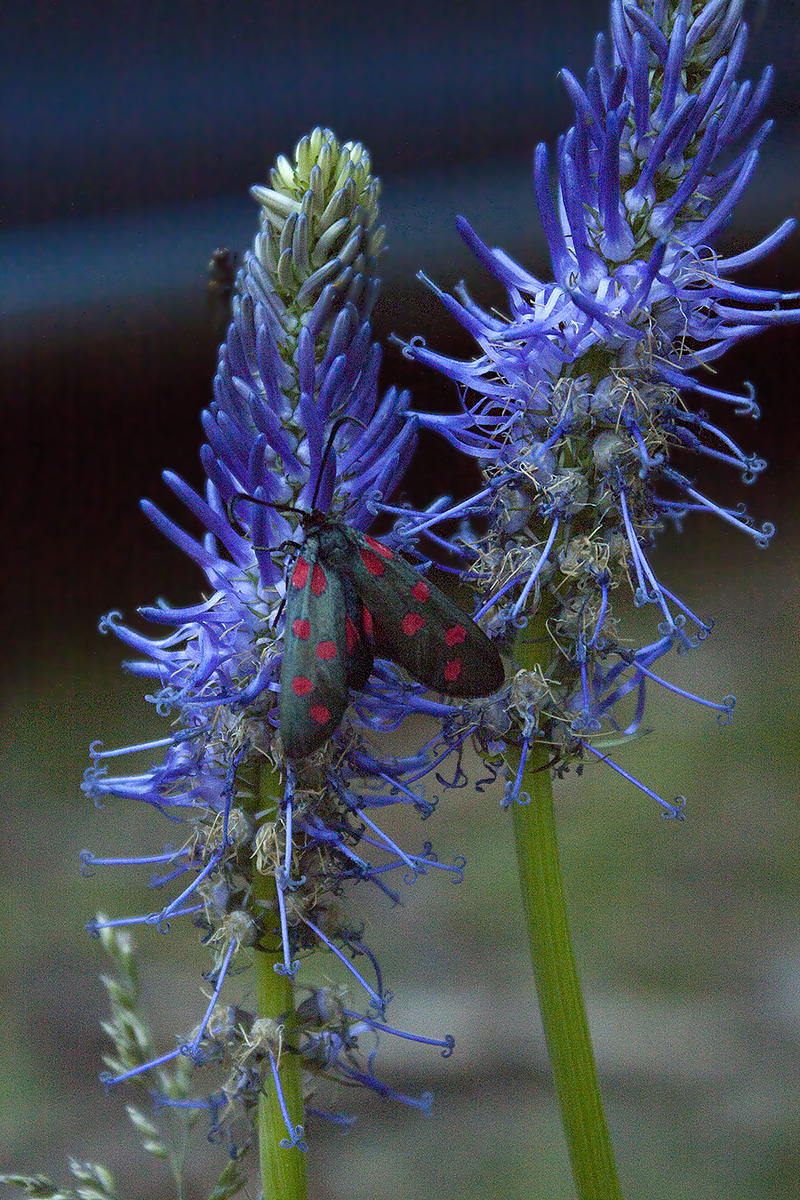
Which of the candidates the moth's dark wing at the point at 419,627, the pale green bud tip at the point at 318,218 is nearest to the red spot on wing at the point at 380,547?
the moth's dark wing at the point at 419,627

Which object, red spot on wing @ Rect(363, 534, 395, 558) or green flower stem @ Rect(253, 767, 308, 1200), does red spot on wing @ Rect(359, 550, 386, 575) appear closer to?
red spot on wing @ Rect(363, 534, 395, 558)

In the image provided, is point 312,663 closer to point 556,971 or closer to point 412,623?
point 412,623

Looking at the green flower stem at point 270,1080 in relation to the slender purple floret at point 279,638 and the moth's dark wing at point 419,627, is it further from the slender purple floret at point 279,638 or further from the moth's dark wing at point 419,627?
the moth's dark wing at point 419,627

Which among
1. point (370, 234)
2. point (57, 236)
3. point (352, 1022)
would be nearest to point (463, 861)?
point (352, 1022)

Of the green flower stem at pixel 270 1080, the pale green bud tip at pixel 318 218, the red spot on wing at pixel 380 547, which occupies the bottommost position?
the green flower stem at pixel 270 1080

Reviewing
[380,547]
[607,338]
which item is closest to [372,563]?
[380,547]

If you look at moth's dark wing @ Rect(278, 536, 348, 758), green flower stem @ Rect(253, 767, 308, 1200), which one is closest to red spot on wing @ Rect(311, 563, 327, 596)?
moth's dark wing @ Rect(278, 536, 348, 758)

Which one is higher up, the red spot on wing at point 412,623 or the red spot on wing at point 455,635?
the red spot on wing at point 412,623
